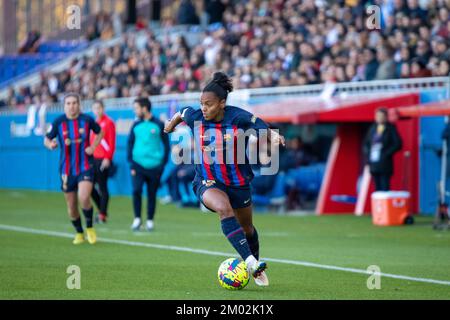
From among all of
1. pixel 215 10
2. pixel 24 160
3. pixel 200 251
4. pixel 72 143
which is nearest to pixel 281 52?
pixel 215 10

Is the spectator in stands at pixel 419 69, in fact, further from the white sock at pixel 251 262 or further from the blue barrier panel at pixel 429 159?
the white sock at pixel 251 262

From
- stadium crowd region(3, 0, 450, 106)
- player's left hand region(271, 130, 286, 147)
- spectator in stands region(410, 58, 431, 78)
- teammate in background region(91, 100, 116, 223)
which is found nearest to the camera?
player's left hand region(271, 130, 286, 147)

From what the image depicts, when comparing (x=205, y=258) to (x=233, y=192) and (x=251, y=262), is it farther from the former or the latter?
(x=251, y=262)

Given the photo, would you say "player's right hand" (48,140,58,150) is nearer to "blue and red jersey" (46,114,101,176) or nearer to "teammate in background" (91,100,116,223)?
"blue and red jersey" (46,114,101,176)

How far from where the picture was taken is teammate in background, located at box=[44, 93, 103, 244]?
48.9ft

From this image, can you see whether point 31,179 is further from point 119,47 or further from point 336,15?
point 336,15

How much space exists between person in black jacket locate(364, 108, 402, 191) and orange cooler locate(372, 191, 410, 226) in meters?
0.71

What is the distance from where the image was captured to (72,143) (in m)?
15.0

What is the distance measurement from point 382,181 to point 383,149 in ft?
2.01

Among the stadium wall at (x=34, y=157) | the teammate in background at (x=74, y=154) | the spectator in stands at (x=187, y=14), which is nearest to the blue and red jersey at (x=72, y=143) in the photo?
the teammate in background at (x=74, y=154)

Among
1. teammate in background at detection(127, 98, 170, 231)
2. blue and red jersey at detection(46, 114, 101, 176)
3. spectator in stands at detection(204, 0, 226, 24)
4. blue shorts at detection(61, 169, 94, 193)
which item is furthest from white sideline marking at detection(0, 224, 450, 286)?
spectator in stands at detection(204, 0, 226, 24)

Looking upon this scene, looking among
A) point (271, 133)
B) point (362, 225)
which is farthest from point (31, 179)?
point (271, 133)

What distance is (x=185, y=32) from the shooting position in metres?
33.9

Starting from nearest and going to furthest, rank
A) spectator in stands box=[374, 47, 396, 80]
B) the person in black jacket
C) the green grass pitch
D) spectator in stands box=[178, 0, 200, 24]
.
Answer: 1. the green grass pitch
2. the person in black jacket
3. spectator in stands box=[374, 47, 396, 80]
4. spectator in stands box=[178, 0, 200, 24]
